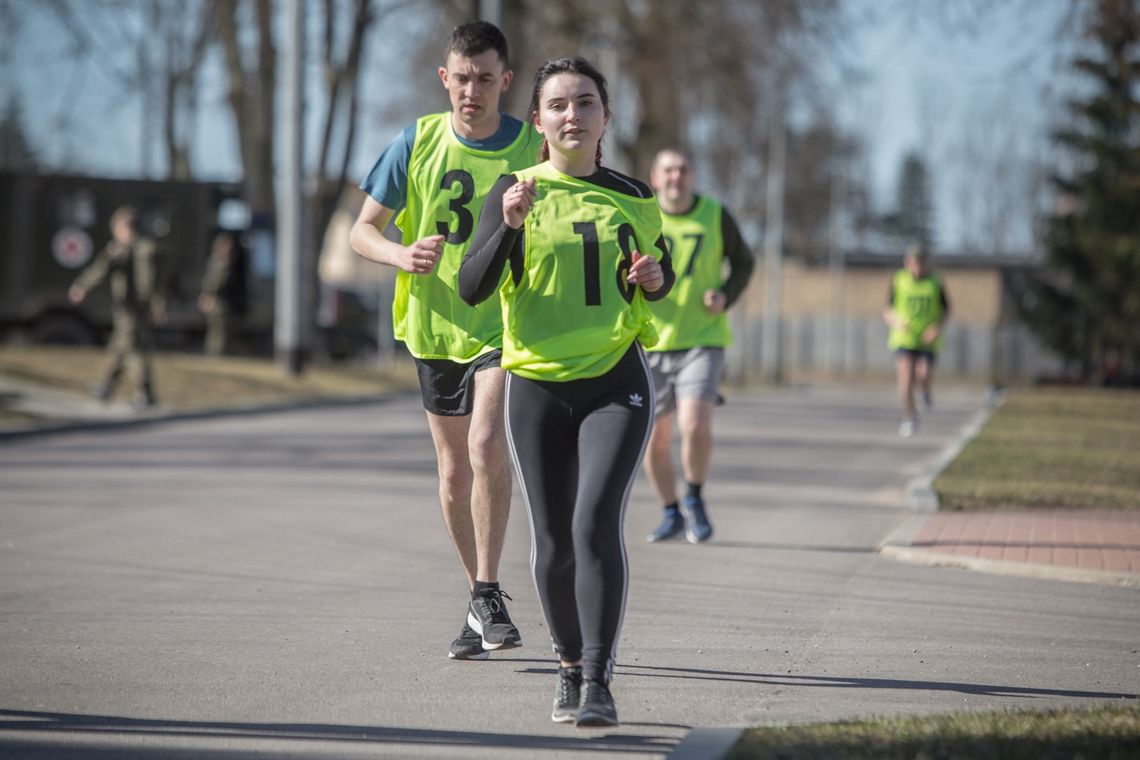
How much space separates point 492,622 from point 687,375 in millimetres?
3592

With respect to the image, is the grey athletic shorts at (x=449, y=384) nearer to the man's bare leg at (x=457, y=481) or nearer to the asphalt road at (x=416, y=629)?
the man's bare leg at (x=457, y=481)

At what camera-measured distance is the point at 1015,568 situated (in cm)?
844

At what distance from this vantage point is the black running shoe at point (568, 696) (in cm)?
490

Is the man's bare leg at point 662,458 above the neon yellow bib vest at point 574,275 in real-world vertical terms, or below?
Result: below

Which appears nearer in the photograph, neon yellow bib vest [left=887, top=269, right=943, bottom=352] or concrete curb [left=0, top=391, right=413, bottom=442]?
concrete curb [left=0, top=391, right=413, bottom=442]

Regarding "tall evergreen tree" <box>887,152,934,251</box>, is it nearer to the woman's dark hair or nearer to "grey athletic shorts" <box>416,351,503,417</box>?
"grey athletic shorts" <box>416,351,503,417</box>

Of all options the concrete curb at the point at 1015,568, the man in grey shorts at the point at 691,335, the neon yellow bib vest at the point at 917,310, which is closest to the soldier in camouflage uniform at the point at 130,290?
the neon yellow bib vest at the point at 917,310

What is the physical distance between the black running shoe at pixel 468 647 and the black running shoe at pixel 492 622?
2 cm

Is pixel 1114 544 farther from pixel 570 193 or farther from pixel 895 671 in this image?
pixel 570 193

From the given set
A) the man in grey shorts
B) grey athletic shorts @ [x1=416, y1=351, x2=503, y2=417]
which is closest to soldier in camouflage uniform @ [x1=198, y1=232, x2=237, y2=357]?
the man in grey shorts

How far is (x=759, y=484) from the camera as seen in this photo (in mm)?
13180

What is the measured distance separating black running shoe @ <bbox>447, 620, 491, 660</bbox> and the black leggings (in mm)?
1036

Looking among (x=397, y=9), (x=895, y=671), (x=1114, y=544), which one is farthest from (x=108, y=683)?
(x=397, y=9)

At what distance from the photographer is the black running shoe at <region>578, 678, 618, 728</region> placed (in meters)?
4.77
